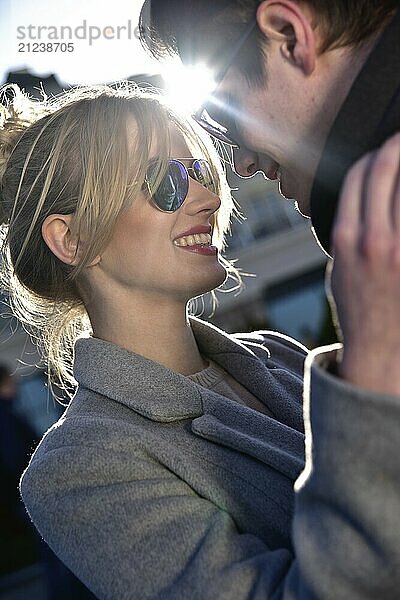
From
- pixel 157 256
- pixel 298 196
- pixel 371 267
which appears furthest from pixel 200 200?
pixel 371 267

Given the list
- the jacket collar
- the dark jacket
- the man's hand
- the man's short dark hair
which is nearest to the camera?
the man's hand

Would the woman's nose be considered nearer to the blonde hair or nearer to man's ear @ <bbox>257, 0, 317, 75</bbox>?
the blonde hair

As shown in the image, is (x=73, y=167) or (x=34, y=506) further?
(x=73, y=167)

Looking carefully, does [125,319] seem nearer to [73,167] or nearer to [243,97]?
[73,167]

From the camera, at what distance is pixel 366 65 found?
1395 millimetres

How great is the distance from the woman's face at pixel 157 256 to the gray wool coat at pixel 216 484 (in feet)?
0.64

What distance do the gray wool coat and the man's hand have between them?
0.15 ft

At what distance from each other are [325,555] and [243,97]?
0.75 metres

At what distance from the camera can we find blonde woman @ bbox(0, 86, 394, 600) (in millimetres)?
A: 1788

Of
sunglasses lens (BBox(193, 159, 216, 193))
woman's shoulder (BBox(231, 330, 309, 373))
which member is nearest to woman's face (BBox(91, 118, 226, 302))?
A: sunglasses lens (BBox(193, 159, 216, 193))

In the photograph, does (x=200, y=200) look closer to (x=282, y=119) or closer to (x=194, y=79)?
(x=194, y=79)

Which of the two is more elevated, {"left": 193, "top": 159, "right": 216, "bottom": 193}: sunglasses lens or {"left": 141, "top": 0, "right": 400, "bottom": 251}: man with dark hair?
{"left": 141, "top": 0, "right": 400, "bottom": 251}: man with dark hair

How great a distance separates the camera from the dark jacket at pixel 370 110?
1366 mm

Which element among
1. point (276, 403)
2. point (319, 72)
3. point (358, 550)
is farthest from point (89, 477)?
point (319, 72)
